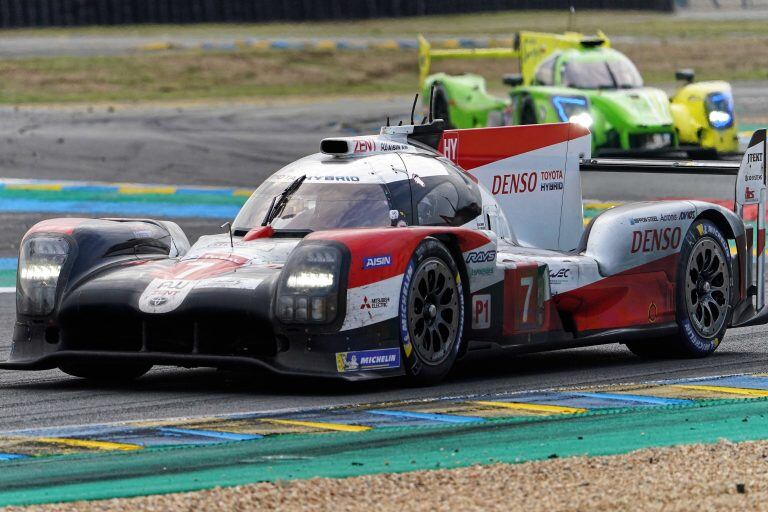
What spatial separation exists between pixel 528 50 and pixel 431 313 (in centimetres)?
1760

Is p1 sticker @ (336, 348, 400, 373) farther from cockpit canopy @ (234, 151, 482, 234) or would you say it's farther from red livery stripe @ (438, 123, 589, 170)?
red livery stripe @ (438, 123, 589, 170)

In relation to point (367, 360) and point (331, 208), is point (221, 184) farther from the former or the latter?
point (367, 360)

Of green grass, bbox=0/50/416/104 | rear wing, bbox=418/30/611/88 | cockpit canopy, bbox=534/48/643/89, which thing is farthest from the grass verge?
cockpit canopy, bbox=534/48/643/89

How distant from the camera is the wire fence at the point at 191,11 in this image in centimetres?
3759

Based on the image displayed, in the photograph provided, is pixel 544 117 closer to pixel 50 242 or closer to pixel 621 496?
pixel 50 242

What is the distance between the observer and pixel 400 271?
27.4 feet

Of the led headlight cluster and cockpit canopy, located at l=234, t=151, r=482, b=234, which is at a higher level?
the led headlight cluster

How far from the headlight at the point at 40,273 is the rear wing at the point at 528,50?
16203 mm

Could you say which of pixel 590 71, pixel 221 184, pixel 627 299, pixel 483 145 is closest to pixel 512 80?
pixel 590 71

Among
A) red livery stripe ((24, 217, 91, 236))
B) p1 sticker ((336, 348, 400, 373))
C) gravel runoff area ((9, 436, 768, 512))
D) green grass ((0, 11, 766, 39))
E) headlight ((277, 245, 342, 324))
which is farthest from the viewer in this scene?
green grass ((0, 11, 766, 39))

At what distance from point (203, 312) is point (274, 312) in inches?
14.4

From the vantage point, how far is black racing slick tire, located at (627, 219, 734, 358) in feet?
33.6

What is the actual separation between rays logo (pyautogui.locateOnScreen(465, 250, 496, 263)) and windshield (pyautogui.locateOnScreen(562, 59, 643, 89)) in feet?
47.1

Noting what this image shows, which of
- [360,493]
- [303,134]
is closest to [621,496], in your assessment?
[360,493]
